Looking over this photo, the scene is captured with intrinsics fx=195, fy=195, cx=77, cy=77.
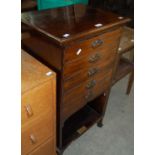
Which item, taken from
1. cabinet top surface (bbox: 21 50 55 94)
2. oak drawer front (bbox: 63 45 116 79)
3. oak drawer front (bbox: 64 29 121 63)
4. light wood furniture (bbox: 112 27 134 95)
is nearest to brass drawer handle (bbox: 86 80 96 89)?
oak drawer front (bbox: 63 45 116 79)

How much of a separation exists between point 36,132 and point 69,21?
615 mm

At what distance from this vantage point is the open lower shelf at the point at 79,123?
4.67 feet

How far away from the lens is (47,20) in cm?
104

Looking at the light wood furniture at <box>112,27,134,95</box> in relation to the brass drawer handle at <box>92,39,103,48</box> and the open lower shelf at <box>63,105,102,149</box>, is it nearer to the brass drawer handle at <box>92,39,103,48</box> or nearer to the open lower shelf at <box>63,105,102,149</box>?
the open lower shelf at <box>63,105,102,149</box>

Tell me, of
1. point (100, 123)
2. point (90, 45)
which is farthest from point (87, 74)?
point (100, 123)

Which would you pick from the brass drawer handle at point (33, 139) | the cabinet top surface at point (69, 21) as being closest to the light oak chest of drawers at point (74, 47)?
the cabinet top surface at point (69, 21)

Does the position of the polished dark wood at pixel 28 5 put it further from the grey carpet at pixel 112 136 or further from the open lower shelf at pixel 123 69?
the grey carpet at pixel 112 136

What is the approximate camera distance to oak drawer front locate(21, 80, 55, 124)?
85 cm

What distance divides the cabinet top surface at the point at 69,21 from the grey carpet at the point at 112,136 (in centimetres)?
95

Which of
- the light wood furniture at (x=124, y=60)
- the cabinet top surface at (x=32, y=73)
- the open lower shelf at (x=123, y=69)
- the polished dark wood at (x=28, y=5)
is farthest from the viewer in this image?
the open lower shelf at (x=123, y=69)

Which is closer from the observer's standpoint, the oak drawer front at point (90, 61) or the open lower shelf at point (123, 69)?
the oak drawer front at point (90, 61)

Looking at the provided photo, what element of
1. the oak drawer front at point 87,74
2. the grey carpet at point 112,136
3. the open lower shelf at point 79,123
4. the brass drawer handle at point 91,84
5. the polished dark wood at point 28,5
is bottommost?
the grey carpet at point 112,136
